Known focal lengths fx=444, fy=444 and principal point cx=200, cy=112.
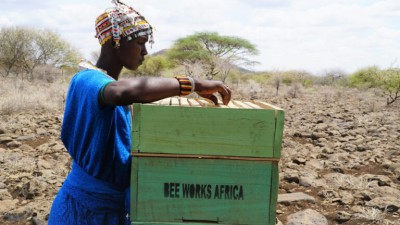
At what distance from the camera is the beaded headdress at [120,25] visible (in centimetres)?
177

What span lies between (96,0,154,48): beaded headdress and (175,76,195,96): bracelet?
32 centimetres

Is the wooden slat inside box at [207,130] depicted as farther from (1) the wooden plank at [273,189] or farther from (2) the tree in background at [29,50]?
(2) the tree in background at [29,50]

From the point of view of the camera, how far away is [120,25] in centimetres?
178

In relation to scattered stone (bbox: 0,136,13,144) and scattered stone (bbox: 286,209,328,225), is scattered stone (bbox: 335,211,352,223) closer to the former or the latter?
scattered stone (bbox: 286,209,328,225)

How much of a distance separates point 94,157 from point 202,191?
442 mm

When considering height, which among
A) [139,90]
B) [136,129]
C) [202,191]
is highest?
[139,90]

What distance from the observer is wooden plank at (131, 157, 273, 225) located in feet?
5.16

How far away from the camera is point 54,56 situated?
2583 cm

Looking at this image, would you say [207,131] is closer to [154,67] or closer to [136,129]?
[136,129]

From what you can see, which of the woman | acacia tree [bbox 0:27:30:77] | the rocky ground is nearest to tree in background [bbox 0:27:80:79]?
acacia tree [bbox 0:27:30:77]

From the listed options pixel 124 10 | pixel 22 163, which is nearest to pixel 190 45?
pixel 22 163

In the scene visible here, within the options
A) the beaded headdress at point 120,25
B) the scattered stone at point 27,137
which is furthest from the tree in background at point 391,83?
the beaded headdress at point 120,25

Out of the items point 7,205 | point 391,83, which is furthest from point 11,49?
point 7,205

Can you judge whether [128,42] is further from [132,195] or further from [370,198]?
[370,198]
